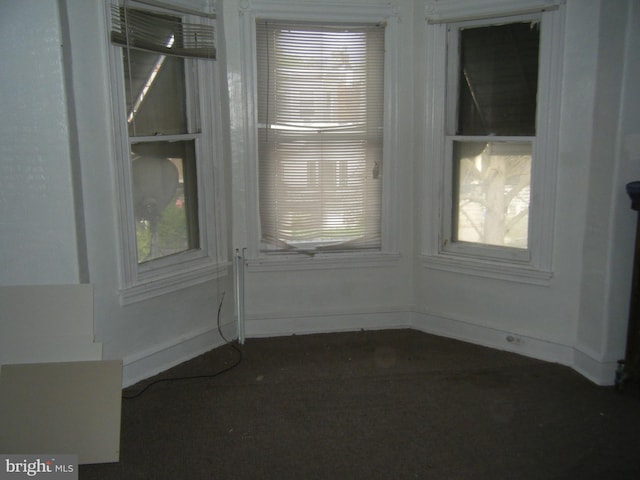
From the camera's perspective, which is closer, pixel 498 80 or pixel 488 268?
pixel 498 80

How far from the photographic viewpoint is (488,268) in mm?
3910

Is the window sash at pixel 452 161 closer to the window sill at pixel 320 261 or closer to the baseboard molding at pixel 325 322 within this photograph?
the window sill at pixel 320 261

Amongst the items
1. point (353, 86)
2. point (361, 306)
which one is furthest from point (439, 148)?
point (361, 306)

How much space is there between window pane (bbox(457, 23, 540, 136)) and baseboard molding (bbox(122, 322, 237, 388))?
207cm

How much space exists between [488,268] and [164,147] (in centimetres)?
213

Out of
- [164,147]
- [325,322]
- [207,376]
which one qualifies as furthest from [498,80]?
[207,376]

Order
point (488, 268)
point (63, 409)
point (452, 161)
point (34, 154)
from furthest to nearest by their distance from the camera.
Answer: point (452, 161)
point (488, 268)
point (34, 154)
point (63, 409)

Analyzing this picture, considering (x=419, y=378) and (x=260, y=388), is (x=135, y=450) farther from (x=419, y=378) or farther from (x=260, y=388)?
(x=419, y=378)

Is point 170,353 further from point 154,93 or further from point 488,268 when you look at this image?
point 488,268

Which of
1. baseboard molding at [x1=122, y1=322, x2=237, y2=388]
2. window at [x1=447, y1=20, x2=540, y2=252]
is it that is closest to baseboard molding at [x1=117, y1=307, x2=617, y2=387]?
baseboard molding at [x1=122, y1=322, x2=237, y2=388]

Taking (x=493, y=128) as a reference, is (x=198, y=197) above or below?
below

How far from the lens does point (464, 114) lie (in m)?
3.96

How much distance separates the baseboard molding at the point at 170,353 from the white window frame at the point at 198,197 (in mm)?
325

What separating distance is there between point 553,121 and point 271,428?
7.60 feet
